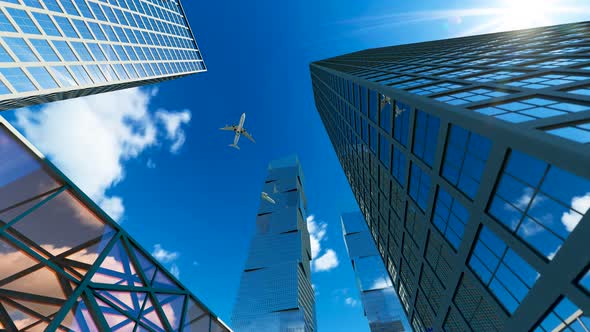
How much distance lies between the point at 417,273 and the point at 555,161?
1105 inches

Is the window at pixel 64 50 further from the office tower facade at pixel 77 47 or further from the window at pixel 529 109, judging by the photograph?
the window at pixel 529 109

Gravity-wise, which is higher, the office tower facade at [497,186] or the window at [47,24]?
the window at [47,24]

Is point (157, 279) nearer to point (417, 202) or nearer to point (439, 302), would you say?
point (417, 202)

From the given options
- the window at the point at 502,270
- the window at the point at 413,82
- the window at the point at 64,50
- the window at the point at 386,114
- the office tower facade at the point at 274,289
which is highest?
the window at the point at 64,50

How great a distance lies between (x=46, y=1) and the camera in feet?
171

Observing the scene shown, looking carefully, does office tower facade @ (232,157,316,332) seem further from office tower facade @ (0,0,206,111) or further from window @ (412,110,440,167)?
window @ (412,110,440,167)

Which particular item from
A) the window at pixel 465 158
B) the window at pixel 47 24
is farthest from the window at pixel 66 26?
the window at pixel 465 158

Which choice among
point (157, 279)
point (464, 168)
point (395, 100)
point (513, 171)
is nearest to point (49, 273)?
point (157, 279)

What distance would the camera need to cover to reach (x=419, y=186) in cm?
2802

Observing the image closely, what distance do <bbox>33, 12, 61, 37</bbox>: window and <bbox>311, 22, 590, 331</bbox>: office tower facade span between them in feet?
214

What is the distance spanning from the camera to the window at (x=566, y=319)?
13750 mm

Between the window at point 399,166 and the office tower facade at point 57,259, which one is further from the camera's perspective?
the window at point 399,166

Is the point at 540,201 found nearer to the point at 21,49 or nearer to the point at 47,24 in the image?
the point at 21,49

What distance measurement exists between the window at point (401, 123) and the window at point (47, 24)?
6939 centimetres
